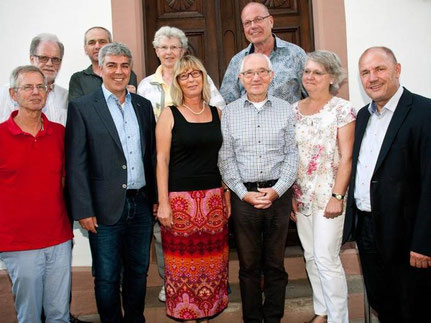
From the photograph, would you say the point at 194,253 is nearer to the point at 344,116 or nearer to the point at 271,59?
the point at 344,116

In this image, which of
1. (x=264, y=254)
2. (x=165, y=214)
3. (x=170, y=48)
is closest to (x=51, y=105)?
(x=170, y=48)

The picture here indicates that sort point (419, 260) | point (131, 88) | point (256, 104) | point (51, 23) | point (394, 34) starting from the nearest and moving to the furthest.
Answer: point (419, 260) → point (256, 104) → point (131, 88) → point (51, 23) → point (394, 34)

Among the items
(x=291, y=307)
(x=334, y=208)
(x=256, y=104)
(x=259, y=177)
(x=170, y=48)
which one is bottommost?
(x=291, y=307)

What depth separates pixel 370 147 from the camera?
270 cm

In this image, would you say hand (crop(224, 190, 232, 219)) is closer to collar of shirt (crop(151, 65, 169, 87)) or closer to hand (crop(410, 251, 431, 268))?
collar of shirt (crop(151, 65, 169, 87))

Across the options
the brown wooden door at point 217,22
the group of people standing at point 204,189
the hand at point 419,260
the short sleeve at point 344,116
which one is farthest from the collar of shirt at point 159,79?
the hand at point 419,260

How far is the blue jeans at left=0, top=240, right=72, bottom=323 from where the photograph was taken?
8.39 feet

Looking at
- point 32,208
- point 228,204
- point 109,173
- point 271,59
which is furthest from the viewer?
point 271,59

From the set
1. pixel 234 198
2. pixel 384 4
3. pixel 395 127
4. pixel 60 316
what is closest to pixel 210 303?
pixel 234 198

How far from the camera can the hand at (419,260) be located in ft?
7.89

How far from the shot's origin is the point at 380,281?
2.74 metres

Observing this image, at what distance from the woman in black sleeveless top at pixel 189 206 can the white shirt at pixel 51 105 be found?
38.1 inches

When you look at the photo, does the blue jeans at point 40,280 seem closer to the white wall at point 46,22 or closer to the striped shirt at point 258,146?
the striped shirt at point 258,146

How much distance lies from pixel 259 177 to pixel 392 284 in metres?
1.07
